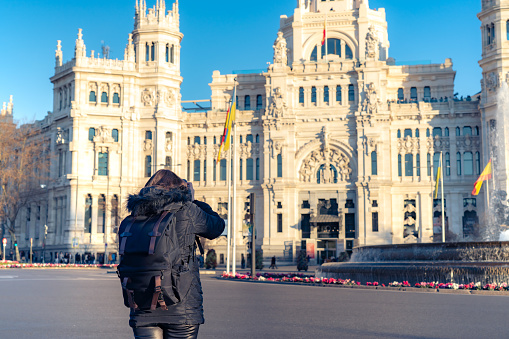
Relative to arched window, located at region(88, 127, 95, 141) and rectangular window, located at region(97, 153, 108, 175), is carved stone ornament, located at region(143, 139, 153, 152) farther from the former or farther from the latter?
arched window, located at region(88, 127, 95, 141)

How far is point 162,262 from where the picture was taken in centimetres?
603

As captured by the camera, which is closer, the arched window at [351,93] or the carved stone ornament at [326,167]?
the carved stone ornament at [326,167]

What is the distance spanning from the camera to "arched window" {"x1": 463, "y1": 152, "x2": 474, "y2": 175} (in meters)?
79.1

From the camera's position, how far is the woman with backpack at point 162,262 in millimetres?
6023

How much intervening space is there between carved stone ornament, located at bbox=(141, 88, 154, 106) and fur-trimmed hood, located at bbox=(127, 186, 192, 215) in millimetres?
79444

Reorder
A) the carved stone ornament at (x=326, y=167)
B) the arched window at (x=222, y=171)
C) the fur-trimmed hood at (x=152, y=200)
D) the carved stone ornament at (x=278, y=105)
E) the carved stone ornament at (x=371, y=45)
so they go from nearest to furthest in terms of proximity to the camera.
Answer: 1. the fur-trimmed hood at (x=152, y=200)
2. the carved stone ornament at (x=371, y=45)
3. the carved stone ornament at (x=326, y=167)
4. the carved stone ornament at (x=278, y=105)
5. the arched window at (x=222, y=171)

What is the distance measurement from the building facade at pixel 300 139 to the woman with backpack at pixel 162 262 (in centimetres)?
7156

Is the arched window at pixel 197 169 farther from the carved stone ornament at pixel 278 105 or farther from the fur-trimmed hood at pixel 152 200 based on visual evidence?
the fur-trimmed hood at pixel 152 200

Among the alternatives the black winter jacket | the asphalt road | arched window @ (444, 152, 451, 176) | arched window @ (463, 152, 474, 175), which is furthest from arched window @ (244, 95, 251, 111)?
the black winter jacket

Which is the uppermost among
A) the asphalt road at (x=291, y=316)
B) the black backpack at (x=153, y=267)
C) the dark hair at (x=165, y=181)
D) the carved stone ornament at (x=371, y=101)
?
the carved stone ornament at (x=371, y=101)

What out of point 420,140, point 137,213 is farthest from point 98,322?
point 420,140

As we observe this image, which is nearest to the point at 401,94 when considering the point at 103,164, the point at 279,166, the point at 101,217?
the point at 279,166

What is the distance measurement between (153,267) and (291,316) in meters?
9.51

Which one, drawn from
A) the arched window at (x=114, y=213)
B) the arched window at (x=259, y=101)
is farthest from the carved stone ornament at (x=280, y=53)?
the arched window at (x=114, y=213)
